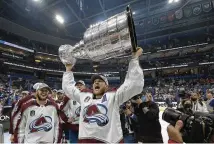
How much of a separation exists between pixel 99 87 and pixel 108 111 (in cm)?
27

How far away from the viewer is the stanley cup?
130cm

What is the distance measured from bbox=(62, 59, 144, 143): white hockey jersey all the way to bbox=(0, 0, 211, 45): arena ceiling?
12.4 m

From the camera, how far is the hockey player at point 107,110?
1.41 meters

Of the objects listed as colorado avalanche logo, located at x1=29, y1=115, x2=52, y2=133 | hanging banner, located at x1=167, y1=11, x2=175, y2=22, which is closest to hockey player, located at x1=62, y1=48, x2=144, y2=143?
colorado avalanche logo, located at x1=29, y1=115, x2=52, y2=133

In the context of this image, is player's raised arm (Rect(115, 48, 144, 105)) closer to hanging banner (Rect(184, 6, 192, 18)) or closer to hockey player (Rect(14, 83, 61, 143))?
hockey player (Rect(14, 83, 61, 143))

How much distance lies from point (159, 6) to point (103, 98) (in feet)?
45.2

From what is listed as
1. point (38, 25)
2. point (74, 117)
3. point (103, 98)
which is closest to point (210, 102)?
point (74, 117)

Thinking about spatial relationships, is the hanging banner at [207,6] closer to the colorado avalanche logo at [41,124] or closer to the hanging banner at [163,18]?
the hanging banner at [163,18]

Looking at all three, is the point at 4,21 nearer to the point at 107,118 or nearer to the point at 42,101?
the point at 42,101

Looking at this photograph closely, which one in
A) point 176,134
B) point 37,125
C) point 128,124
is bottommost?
point 128,124

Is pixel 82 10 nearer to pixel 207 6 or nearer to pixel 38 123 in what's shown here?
pixel 207 6

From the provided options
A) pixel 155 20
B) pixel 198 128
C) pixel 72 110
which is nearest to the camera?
pixel 198 128

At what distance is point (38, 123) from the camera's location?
2055mm

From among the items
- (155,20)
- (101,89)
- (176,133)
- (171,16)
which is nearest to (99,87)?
(101,89)
